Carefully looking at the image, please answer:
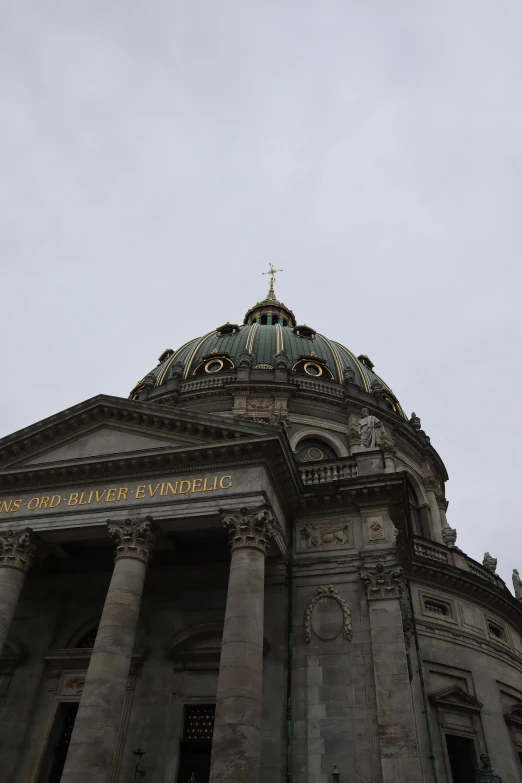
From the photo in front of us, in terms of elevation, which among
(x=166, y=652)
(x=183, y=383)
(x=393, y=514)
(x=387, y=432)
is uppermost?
(x=183, y=383)

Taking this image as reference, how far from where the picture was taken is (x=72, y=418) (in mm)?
22188

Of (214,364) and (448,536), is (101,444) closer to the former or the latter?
(214,364)

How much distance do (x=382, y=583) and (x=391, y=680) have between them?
278cm

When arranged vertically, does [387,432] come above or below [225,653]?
above

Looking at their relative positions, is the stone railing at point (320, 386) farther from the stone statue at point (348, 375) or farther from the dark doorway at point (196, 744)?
the dark doorway at point (196, 744)

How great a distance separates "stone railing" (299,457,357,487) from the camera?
21.8 metres

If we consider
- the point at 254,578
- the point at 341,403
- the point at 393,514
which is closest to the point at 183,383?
the point at 341,403

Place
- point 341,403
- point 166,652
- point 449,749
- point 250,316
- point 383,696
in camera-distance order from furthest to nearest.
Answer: point 250,316
point 341,403
point 449,749
point 166,652
point 383,696

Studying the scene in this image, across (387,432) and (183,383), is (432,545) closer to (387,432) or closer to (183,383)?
(387,432)

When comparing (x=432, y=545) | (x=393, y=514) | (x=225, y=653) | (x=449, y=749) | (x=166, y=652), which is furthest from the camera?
(x=432, y=545)

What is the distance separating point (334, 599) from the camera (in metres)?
19.0

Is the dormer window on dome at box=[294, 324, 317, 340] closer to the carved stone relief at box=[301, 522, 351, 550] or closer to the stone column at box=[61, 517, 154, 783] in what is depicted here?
the carved stone relief at box=[301, 522, 351, 550]

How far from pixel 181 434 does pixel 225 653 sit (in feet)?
24.9

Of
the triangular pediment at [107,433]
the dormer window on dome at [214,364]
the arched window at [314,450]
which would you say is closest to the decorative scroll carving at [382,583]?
the triangular pediment at [107,433]
